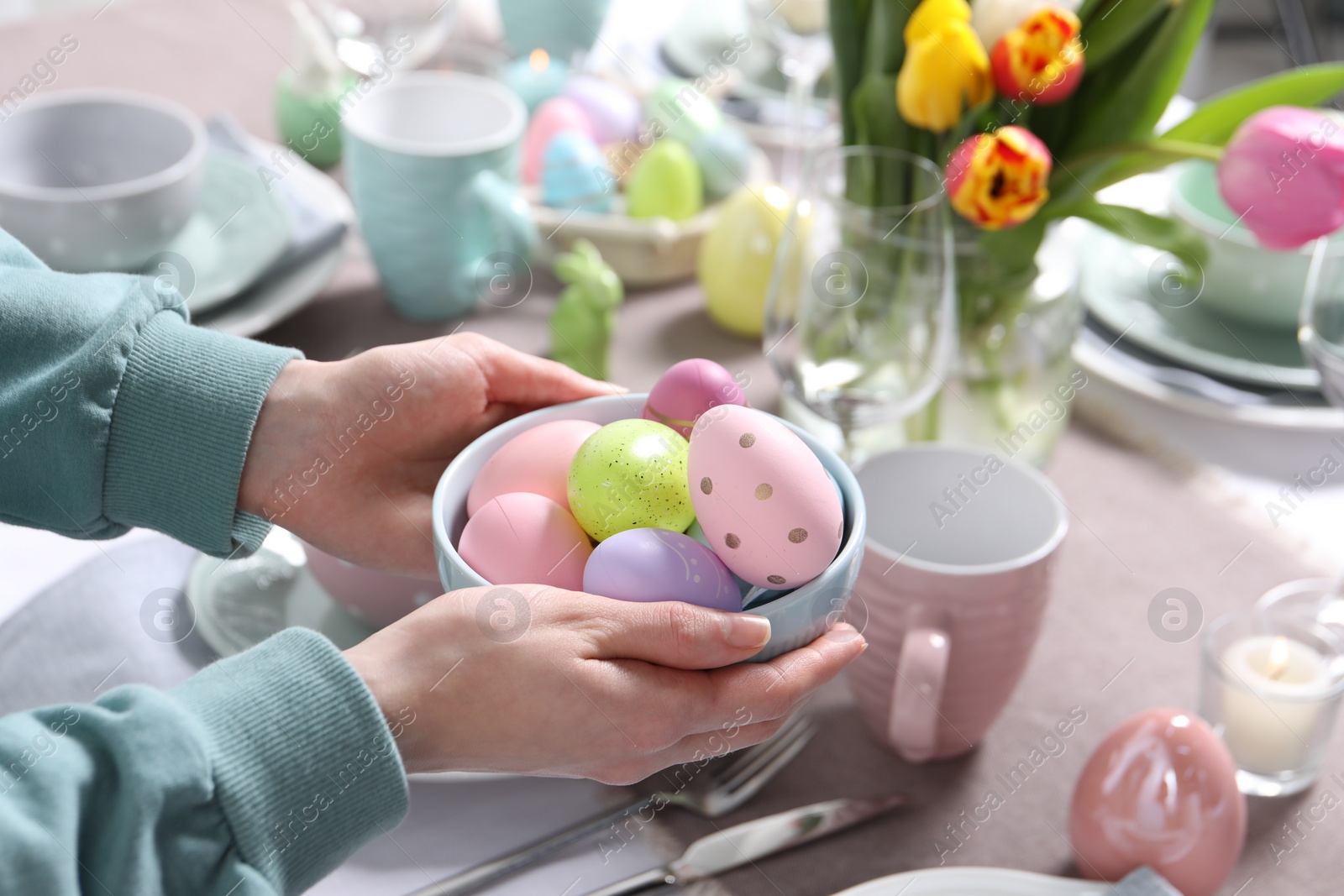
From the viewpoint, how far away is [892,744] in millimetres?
611

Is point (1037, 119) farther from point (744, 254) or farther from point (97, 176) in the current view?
point (97, 176)

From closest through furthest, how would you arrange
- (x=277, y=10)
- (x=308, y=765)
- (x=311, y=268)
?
1. (x=308, y=765)
2. (x=311, y=268)
3. (x=277, y=10)

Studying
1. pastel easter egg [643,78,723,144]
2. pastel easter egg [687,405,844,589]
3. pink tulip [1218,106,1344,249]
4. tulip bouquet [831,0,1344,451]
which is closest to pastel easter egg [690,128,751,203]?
pastel easter egg [643,78,723,144]

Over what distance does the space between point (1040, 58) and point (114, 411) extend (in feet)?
1.73

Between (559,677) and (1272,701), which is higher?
(559,677)

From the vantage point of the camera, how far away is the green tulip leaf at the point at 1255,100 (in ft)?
2.25

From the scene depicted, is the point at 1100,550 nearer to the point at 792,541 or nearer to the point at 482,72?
the point at 792,541

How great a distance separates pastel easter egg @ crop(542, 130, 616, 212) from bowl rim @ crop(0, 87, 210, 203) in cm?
27

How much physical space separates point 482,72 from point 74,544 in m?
0.59

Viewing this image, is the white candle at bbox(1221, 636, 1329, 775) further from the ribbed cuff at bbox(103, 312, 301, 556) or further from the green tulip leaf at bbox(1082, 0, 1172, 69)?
the ribbed cuff at bbox(103, 312, 301, 556)

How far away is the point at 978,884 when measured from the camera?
0.52 m

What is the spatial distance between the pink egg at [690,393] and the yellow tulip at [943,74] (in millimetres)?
225

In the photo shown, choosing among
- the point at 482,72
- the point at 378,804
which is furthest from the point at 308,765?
the point at 482,72

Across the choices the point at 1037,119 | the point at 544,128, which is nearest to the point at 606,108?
the point at 544,128
